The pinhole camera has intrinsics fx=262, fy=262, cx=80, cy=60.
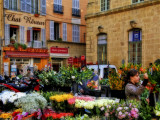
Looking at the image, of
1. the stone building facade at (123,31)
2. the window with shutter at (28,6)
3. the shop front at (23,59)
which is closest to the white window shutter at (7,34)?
the shop front at (23,59)

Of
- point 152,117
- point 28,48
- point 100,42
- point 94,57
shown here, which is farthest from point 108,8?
point 152,117

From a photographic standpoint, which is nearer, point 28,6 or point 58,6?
point 28,6

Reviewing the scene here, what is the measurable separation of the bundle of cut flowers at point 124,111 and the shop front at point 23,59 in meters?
17.1

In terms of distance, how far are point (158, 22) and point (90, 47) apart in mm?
6016

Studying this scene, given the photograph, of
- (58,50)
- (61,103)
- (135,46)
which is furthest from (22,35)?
(61,103)

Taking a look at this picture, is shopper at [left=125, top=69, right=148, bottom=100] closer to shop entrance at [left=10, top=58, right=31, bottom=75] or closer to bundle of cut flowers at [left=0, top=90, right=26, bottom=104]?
bundle of cut flowers at [left=0, top=90, right=26, bottom=104]

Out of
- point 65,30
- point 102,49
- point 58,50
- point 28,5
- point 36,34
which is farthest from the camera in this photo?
point 65,30

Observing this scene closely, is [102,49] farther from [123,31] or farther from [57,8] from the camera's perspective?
[57,8]

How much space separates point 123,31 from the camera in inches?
677

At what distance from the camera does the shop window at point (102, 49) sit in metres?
18.7

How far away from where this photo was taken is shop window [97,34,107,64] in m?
18.7

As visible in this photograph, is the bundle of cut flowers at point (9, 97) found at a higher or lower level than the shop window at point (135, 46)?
lower

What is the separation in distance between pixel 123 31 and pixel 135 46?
1.30m

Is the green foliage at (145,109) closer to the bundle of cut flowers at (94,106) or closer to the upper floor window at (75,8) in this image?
the bundle of cut flowers at (94,106)
